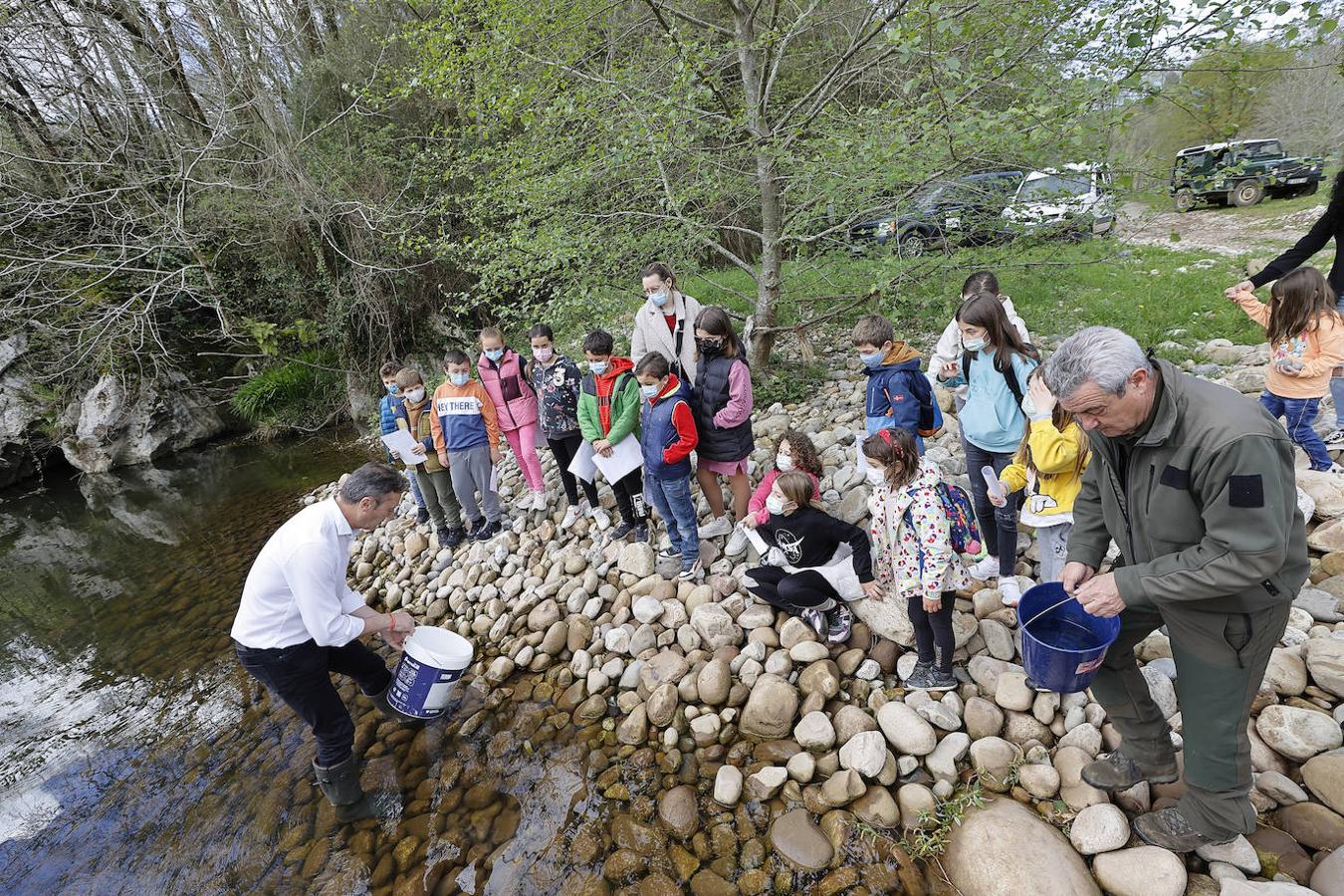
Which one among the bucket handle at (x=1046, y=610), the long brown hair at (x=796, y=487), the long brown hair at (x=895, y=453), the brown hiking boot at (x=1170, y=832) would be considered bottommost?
the brown hiking boot at (x=1170, y=832)

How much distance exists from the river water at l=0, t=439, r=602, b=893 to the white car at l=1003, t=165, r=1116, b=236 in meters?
4.98

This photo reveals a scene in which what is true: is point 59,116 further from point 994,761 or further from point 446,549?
point 994,761

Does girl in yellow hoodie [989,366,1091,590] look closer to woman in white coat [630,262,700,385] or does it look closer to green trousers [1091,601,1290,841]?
green trousers [1091,601,1290,841]

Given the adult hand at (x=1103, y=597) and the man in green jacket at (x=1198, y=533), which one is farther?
the adult hand at (x=1103, y=597)

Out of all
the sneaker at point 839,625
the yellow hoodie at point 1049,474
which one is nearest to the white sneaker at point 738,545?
the sneaker at point 839,625

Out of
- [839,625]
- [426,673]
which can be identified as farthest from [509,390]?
[839,625]

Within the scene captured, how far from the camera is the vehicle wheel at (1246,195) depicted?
49.4ft

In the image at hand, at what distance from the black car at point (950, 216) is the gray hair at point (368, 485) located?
412 cm

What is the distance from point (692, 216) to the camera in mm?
5711

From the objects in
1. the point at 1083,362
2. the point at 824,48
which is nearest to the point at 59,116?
the point at 824,48

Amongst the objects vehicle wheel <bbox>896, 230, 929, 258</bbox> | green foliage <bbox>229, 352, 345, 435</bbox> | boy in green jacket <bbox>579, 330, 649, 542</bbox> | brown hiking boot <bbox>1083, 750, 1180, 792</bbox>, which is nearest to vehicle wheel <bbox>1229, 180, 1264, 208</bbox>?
vehicle wheel <bbox>896, 230, 929, 258</bbox>

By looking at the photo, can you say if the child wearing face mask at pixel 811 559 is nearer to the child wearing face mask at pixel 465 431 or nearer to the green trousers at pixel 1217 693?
the green trousers at pixel 1217 693

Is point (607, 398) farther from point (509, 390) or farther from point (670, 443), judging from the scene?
point (509, 390)

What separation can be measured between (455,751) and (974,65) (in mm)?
5450
